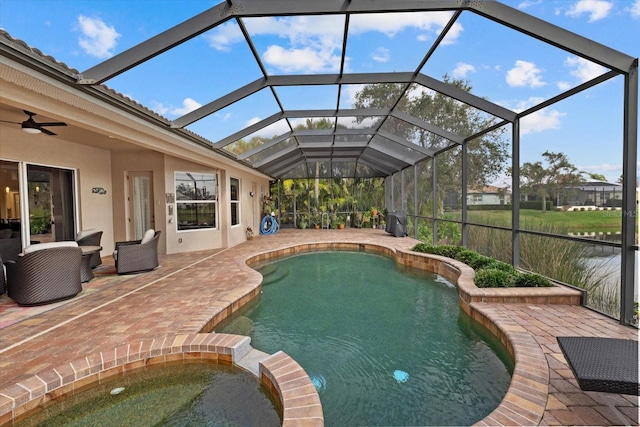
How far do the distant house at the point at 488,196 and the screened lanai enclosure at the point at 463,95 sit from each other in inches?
1.2

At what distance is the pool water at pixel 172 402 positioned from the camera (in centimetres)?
228

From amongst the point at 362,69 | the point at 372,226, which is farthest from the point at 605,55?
the point at 372,226

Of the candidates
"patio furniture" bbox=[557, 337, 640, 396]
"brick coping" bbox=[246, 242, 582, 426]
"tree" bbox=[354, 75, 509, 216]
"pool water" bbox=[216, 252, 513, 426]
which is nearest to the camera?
"patio furniture" bbox=[557, 337, 640, 396]

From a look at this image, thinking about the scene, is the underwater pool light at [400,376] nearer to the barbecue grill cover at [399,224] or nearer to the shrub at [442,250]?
the shrub at [442,250]

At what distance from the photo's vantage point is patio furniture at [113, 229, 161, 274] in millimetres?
5883

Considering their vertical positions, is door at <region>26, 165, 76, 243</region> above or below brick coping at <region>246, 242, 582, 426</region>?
above

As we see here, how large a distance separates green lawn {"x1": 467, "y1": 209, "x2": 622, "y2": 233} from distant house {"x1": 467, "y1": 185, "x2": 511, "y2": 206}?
29 cm

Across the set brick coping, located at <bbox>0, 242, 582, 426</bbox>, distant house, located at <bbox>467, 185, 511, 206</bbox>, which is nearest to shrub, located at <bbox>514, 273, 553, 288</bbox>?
brick coping, located at <bbox>0, 242, 582, 426</bbox>

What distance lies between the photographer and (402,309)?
467 centimetres

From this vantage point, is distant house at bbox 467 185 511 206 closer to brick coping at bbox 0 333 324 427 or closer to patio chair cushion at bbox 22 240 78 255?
brick coping at bbox 0 333 324 427

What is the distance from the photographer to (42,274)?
421cm

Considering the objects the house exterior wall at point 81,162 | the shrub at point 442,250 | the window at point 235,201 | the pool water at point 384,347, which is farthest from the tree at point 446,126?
the house exterior wall at point 81,162

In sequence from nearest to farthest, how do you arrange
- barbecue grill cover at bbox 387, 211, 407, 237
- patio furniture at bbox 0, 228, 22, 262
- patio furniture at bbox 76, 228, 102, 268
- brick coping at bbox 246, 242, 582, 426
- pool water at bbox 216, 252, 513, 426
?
brick coping at bbox 246, 242, 582, 426 → pool water at bbox 216, 252, 513, 426 → patio furniture at bbox 0, 228, 22, 262 → patio furniture at bbox 76, 228, 102, 268 → barbecue grill cover at bbox 387, 211, 407, 237

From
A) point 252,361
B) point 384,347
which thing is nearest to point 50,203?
point 252,361
